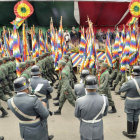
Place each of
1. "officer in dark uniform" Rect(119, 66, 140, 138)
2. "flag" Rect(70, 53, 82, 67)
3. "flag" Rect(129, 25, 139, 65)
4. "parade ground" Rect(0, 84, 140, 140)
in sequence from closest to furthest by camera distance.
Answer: "officer in dark uniform" Rect(119, 66, 140, 138)
"parade ground" Rect(0, 84, 140, 140)
"flag" Rect(129, 25, 139, 65)
"flag" Rect(70, 53, 82, 67)

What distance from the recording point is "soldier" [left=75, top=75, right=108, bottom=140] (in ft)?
8.99

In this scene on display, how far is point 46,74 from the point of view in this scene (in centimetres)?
898

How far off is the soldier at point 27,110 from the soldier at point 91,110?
0.63 meters

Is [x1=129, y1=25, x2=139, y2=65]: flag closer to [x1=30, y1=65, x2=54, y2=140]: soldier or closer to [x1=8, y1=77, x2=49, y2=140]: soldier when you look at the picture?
[x1=30, y1=65, x2=54, y2=140]: soldier

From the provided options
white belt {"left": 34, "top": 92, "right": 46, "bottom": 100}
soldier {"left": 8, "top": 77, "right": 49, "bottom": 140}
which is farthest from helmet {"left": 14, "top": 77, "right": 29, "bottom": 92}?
white belt {"left": 34, "top": 92, "right": 46, "bottom": 100}

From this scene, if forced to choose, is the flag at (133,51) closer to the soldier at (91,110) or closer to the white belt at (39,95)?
the white belt at (39,95)

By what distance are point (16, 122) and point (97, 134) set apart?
3196 millimetres

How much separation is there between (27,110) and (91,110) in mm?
1002

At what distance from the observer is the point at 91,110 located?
2758 mm

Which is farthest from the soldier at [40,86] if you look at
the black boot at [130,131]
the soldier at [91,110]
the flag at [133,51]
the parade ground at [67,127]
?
the flag at [133,51]

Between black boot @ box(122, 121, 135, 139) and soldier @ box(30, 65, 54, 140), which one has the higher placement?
soldier @ box(30, 65, 54, 140)

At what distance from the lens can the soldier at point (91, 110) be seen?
2.74 meters

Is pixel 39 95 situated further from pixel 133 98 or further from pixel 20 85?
pixel 133 98

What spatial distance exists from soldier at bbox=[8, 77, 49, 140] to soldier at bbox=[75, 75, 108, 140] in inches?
24.8
